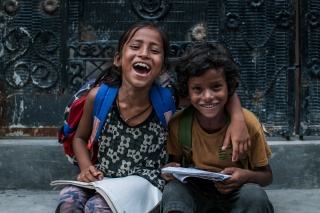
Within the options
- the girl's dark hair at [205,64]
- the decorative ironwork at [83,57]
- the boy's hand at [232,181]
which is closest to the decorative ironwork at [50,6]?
the decorative ironwork at [83,57]

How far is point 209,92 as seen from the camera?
2.97m

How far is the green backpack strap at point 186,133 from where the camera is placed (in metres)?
3.11

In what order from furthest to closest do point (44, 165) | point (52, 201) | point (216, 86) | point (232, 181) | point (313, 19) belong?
point (313, 19) → point (44, 165) → point (52, 201) → point (216, 86) → point (232, 181)

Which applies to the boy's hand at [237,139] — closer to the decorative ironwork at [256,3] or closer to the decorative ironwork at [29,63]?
the decorative ironwork at [256,3]

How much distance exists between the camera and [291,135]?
426cm

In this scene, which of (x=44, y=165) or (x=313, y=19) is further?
(x=313, y=19)

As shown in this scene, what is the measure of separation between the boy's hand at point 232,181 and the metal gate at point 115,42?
1.37m

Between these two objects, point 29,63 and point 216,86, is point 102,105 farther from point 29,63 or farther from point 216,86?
point 29,63

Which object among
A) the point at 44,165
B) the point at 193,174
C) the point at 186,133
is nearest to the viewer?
the point at 193,174

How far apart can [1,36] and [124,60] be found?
1.48 m

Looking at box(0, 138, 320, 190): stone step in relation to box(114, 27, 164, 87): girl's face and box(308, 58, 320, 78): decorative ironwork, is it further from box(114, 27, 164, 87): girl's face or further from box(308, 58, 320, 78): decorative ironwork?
box(114, 27, 164, 87): girl's face

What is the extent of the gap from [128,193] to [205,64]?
76cm

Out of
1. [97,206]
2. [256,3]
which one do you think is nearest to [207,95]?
[97,206]

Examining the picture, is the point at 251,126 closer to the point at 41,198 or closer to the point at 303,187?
the point at 303,187
